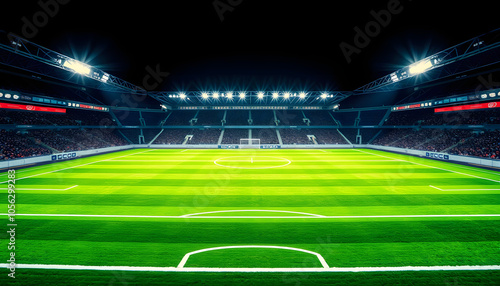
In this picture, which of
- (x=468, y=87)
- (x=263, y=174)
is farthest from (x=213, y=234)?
(x=468, y=87)

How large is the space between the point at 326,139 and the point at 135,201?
40865 mm

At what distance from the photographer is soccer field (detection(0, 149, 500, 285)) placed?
5.06 m

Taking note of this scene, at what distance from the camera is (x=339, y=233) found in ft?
23.0

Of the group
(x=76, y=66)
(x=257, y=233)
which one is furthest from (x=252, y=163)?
(x=76, y=66)

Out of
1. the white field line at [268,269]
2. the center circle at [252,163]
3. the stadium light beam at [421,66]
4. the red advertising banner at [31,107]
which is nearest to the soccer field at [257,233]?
the white field line at [268,269]

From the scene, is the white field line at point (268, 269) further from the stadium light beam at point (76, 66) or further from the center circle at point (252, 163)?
the stadium light beam at point (76, 66)

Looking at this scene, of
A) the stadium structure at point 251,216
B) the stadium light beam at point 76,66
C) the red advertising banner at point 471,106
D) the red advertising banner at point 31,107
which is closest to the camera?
the stadium structure at point 251,216

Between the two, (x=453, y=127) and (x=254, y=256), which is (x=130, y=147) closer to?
(x=254, y=256)

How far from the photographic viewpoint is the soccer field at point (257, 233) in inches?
199

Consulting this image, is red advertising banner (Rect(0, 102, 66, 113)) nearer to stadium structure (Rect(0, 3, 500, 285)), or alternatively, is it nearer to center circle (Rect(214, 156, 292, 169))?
stadium structure (Rect(0, 3, 500, 285))

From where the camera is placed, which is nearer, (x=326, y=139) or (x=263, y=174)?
(x=263, y=174)

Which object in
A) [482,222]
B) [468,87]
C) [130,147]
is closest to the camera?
[482,222]

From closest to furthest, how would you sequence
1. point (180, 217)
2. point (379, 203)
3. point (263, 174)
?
point (180, 217)
point (379, 203)
point (263, 174)

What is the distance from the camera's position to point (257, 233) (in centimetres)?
703
